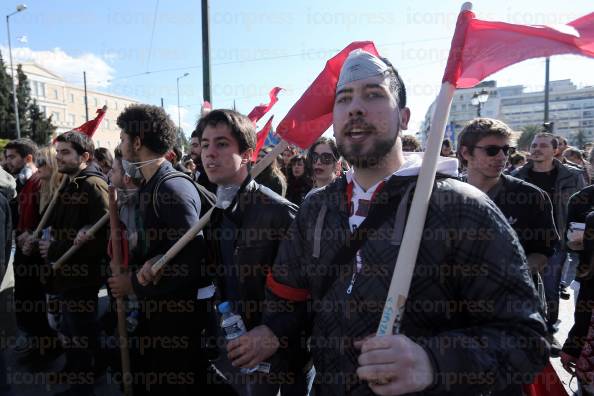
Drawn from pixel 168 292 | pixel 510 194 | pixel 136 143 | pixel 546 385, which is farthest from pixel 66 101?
pixel 546 385

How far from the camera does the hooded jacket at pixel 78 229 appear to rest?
11.8 feet

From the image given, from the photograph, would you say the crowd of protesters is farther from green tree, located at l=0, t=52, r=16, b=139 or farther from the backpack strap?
green tree, located at l=0, t=52, r=16, b=139

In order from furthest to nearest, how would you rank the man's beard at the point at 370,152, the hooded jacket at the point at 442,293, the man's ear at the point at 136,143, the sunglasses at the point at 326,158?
the sunglasses at the point at 326,158 → the man's ear at the point at 136,143 → the man's beard at the point at 370,152 → the hooded jacket at the point at 442,293

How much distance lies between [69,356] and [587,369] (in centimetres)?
402

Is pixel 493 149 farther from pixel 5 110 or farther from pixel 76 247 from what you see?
pixel 5 110

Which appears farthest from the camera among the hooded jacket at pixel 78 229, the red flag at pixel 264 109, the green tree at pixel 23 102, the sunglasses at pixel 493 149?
the green tree at pixel 23 102

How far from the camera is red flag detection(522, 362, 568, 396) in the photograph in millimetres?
2281

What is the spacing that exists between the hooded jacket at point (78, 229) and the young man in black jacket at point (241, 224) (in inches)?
65.1

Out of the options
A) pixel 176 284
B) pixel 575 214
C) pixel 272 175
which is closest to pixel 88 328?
pixel 176 284

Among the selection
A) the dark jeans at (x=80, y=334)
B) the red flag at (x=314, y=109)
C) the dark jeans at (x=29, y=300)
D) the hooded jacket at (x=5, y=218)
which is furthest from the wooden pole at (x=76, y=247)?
the red flag at (x=314, y=109)

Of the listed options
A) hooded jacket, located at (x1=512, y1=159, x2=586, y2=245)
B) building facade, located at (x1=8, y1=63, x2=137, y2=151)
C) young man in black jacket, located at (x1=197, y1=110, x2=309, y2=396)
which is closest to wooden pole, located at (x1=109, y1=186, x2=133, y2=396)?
young man in black jacket, located at (x1=197, y1=110, x2=309, y2=396)

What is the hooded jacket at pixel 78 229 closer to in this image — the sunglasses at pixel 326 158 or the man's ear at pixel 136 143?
the man's ear at pixel 136 143

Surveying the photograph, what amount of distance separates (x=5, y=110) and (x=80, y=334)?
51491 mm

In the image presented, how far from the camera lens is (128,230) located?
279cm
